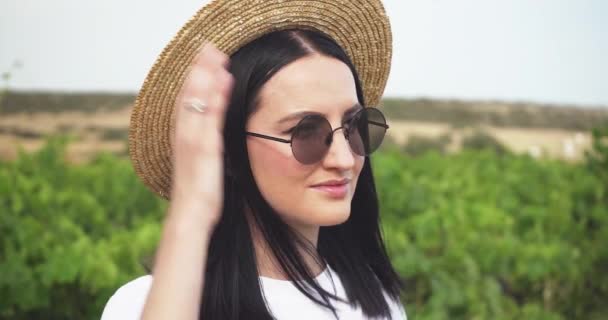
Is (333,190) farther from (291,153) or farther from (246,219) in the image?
(246,219)

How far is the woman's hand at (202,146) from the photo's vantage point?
1474 millimetres

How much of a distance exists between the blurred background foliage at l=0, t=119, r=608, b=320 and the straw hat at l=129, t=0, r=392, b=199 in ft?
5.40

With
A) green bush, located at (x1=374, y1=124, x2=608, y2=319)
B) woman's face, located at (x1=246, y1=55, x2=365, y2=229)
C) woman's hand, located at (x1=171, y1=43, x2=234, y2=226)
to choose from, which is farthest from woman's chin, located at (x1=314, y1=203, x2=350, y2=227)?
green bush, located at (x1=374, y1=124, x2=608, y2=319)

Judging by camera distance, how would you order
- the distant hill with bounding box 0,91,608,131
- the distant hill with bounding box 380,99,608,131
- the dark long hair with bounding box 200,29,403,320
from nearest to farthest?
the dark long hair with bounding box 200,29,403,320
the distant hill with bounding box 0,91,608,131
the distant hill with bounding box 380,99,608,131

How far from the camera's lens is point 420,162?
7.55m

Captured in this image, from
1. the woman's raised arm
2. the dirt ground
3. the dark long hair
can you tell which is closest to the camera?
the woman's raised arm

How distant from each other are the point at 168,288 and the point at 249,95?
61 cm

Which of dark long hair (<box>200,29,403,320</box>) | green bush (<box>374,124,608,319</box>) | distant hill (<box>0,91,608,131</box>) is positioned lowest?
green bush (<box>374,124,608,319</box>)

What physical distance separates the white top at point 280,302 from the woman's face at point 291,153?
19 cm

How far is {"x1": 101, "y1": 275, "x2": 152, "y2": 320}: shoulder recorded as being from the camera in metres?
1.71

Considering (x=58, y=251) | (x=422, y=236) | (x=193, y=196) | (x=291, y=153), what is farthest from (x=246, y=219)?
(x=422, y=236)

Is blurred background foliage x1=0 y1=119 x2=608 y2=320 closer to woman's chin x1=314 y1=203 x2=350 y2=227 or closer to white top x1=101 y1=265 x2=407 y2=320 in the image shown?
white top x1=101 y1=265 x2=407 y2=320

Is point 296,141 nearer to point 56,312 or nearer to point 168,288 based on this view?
point 168,288

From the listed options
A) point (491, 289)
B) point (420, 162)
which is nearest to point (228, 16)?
point (491, 289)
